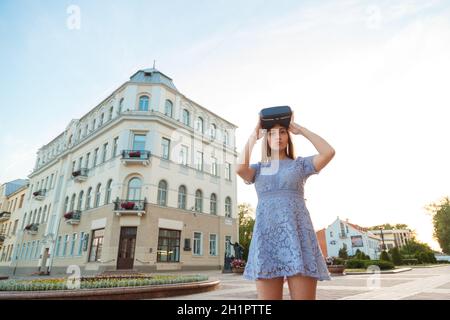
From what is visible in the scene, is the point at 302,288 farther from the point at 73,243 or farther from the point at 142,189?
the point at 73,243

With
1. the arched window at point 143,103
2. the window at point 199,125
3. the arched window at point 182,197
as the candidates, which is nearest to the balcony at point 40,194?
the arched window at point 143,103

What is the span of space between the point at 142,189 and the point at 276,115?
21.9 metres

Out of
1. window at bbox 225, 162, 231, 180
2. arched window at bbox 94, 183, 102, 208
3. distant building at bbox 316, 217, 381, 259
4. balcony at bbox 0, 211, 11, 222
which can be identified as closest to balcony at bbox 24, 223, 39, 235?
arched window at bbox 94, 183, 102, 208

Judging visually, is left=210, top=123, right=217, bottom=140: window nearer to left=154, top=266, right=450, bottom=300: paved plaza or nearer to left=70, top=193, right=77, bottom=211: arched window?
left=70, top=193, right=77, bottom=211: arched window

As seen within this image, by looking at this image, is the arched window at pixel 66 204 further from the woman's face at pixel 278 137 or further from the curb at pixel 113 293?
the woman's face at pixel 278 137

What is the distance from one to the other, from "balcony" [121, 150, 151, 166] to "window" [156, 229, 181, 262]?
5740 millimetres

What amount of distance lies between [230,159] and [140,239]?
14.0m

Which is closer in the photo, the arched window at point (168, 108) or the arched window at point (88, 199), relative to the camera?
the arched window at point (88, 199)

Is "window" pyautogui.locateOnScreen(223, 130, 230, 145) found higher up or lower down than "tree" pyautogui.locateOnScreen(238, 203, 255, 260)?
higher up

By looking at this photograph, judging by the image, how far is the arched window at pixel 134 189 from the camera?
74.8 feet

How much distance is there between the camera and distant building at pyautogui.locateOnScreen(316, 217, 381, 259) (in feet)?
196

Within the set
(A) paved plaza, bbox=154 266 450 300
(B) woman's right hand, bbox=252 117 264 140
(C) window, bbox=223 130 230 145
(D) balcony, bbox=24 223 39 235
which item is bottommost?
(A) paved plaza, bbox=154 266 450 300

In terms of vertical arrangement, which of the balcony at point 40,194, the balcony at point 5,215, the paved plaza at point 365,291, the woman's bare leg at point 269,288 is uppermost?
the balcony at point 40,194
